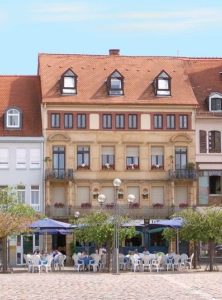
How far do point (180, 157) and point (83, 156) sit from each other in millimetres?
7159

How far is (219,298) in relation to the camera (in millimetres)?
→ 32688

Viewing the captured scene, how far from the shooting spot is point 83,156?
7581 centimetres

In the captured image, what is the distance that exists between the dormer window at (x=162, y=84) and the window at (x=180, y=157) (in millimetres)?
4386

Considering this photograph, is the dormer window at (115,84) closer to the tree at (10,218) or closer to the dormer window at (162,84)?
the dormer window at (162,84)

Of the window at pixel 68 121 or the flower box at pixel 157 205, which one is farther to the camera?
the flower box at pixel 157 205

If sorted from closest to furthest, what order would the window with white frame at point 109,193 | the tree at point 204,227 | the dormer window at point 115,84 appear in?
the tree at point 204,227 < the window with white frame at point 109,193 < the dormer window at point 115,84

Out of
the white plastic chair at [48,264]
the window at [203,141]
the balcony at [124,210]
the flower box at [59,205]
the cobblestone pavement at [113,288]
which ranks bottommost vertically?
the cobblestone pavement at [113,288]

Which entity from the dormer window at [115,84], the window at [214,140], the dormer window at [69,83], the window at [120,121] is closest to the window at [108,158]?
the window at [120,121]

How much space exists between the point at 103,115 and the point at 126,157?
3.51 m

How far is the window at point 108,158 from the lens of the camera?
249 ft

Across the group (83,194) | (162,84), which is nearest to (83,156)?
(83,194)

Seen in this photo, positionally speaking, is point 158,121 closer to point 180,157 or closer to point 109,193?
point 180,157

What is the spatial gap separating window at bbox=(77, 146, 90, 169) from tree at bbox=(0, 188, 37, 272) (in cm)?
1309

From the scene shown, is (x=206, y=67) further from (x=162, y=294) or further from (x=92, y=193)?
(x=162, y=294)
